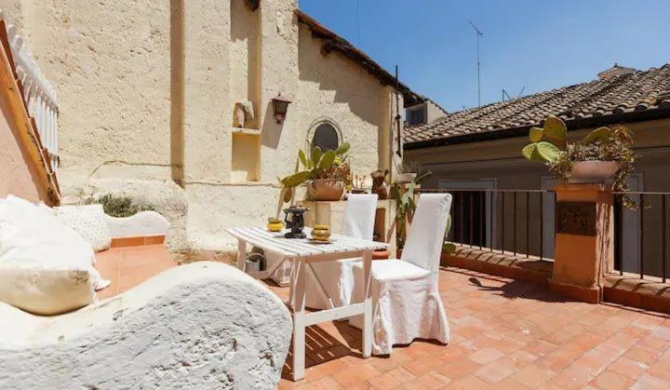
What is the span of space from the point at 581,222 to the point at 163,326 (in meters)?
4.23

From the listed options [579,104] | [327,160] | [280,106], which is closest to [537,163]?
[579,104]

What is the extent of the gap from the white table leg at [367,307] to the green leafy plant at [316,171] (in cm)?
286

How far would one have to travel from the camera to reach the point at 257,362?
124 cm

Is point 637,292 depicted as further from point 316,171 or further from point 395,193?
point 316,171

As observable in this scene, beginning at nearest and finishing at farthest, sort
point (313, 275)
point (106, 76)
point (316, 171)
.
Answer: point (313, 275) < point (106, 76) < point (316, 171)

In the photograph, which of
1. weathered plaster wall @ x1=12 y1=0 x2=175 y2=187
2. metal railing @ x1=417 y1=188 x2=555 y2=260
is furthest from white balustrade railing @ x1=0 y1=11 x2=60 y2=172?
metal railing @ x1=417 y1=188 x2=555 y2=260

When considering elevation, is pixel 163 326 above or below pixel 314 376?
above

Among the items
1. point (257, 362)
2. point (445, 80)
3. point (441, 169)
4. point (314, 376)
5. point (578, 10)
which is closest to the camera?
point (257, 362)

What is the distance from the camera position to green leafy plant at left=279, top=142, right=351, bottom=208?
543cm

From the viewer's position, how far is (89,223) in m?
3.56

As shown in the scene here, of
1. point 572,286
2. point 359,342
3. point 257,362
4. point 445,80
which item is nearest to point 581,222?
point 572,286

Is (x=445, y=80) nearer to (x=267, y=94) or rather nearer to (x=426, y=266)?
(x=267, y=94)

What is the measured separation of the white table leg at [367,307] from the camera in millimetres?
2516

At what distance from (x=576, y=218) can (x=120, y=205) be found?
5.68m
